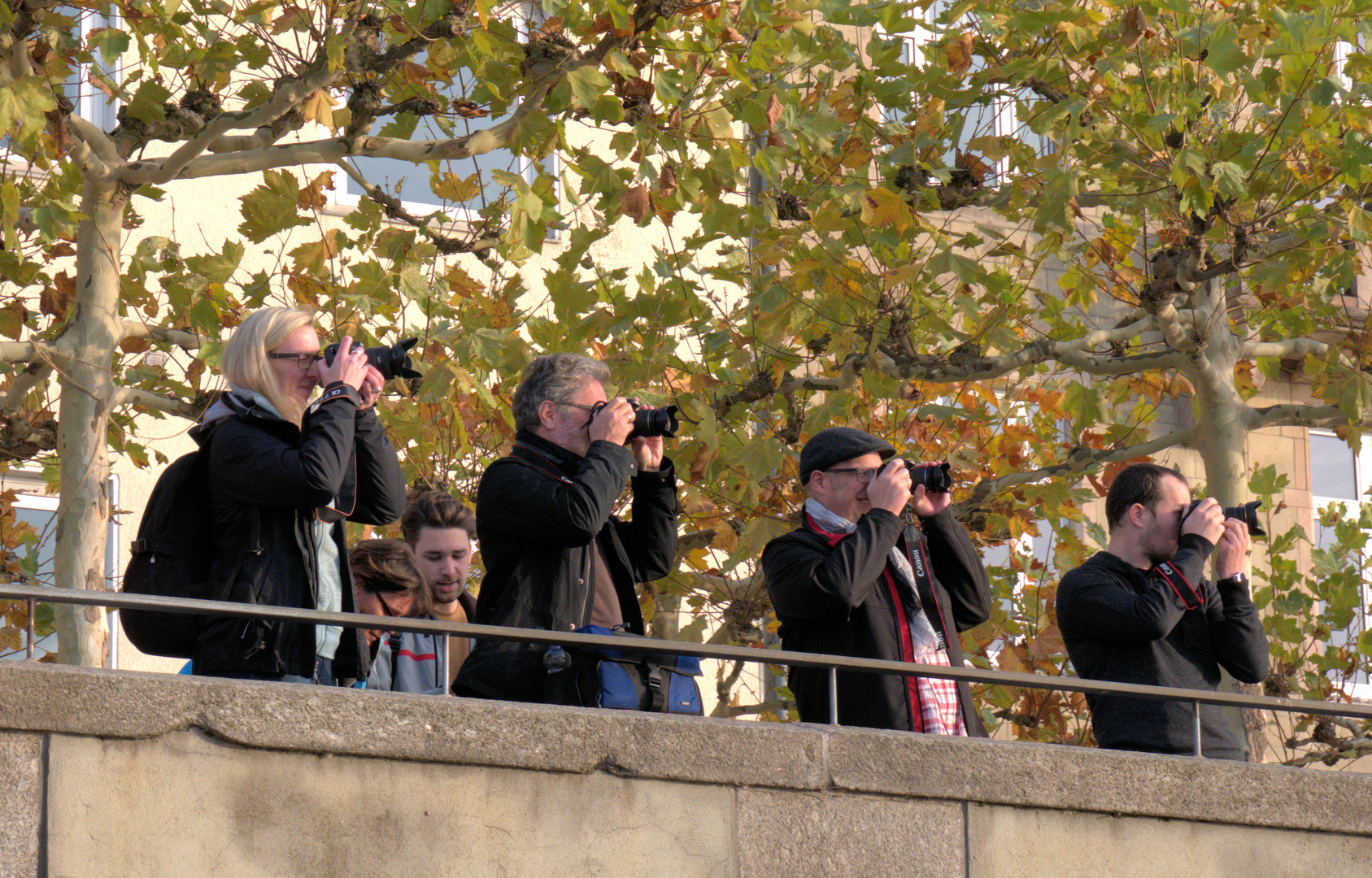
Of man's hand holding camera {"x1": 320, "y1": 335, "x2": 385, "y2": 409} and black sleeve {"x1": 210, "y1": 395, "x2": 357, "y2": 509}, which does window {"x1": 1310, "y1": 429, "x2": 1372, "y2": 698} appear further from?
black sleeve {"x1": 210, "y1": 395, "x2": 357, "y2": 509}

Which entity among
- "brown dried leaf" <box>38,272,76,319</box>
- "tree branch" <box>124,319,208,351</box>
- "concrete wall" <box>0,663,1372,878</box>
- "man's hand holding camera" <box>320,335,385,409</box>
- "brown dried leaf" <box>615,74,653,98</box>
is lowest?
"concrete wall" <box>0,663,1372,878</box>

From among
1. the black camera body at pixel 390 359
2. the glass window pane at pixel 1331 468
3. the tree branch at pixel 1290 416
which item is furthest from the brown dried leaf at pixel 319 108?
the glass window pane at pixel 1331 468

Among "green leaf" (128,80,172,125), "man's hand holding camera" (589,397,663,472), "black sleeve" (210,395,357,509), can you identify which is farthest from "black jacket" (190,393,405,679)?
"green leaf" (128,80,172,125)

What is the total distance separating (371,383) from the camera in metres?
4.41

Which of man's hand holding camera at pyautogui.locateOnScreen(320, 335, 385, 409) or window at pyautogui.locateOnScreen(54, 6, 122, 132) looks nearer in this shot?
man's hand holding camera at pyautogui.locateOnScreen(320, 335, 385, 409)

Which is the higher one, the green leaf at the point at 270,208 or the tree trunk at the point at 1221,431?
the green leaf at the point at 270,208

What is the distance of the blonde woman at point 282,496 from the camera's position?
390 cm

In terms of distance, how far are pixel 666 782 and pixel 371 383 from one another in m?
1.28

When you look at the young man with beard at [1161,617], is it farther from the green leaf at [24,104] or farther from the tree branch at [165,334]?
the tree branch at [165,334]

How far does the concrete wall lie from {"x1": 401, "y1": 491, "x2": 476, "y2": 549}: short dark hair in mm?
1729

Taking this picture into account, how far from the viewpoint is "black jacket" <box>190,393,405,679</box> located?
12.7 ft

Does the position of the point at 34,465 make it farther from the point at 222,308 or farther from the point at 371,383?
the point at 371,383

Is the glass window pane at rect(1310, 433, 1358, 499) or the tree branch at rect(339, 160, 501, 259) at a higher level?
the tree branch at rect(339, 160, 501, 259)

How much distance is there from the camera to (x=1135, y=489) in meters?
5.00
